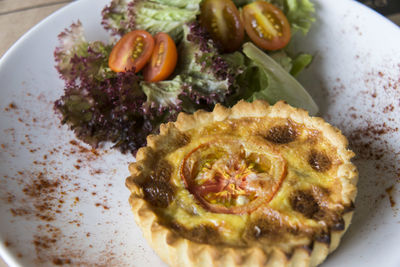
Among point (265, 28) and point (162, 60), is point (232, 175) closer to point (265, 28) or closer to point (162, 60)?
point (162, 60)

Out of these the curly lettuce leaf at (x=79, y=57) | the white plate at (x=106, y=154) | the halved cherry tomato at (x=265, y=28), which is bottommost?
the white plate at (x=106, y=154)

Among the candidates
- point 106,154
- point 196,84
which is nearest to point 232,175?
point 196,84

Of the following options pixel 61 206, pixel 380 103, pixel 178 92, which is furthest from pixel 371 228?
pixel 61 206

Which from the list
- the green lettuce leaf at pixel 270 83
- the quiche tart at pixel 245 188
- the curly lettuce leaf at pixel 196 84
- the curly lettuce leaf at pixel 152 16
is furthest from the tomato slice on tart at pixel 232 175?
the curly lettuce leaf at pixel 152 16

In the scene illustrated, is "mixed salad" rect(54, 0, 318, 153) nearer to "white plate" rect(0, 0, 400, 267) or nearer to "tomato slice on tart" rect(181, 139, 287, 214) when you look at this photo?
"white plate" rect(0, 0, 400, 267)

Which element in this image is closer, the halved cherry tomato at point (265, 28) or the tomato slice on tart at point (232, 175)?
the tomato slice on tart at point (232, 175)

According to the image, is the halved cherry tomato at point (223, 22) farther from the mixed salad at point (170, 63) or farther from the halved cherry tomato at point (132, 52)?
the halved cherry tomato at point (132, 52)

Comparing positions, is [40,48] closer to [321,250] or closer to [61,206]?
[61,206]
